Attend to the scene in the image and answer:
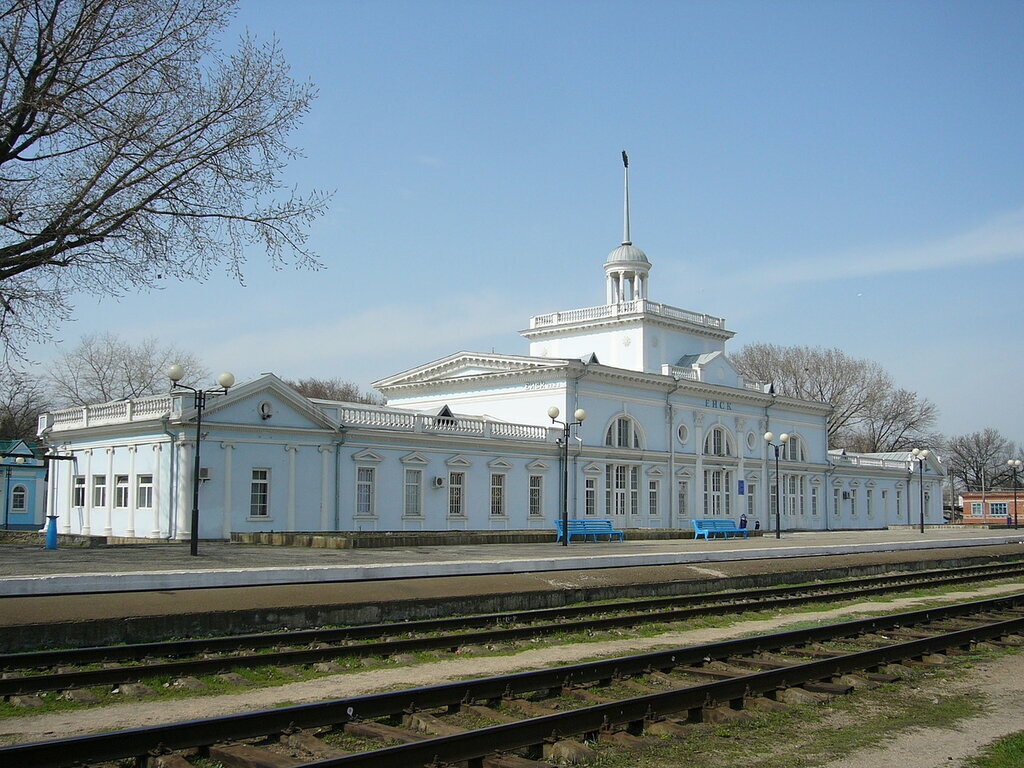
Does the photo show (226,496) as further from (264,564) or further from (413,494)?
(264,564)

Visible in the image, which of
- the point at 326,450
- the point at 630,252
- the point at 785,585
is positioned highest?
the point at 630,252

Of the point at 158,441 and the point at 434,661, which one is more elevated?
the point at 158,441

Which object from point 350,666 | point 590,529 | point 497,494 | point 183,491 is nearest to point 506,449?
point 497,494

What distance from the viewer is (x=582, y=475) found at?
48.8 meters

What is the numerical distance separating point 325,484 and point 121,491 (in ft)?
23.7

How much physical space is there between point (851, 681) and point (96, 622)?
30.0 feet

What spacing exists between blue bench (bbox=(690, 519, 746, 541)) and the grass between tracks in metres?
25.6

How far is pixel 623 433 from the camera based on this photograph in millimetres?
51344

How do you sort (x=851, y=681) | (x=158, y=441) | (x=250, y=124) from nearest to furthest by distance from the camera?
1. (x=851, y=681)
2. (x=250, y=124)
3. (x=158, y=441)

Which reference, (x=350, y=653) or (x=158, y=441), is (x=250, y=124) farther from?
(x=158, y=441)

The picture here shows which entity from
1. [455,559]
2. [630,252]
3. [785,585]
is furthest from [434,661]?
[630,252]

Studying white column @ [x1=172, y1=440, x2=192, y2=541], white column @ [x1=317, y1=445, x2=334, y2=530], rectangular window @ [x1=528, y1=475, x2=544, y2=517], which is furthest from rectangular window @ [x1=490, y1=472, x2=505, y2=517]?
white column @ [x1=172, y1=440, x2=192, y2=541]

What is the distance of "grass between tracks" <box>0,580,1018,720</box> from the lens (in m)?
9.94

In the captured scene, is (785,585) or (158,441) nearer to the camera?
(785,585)
